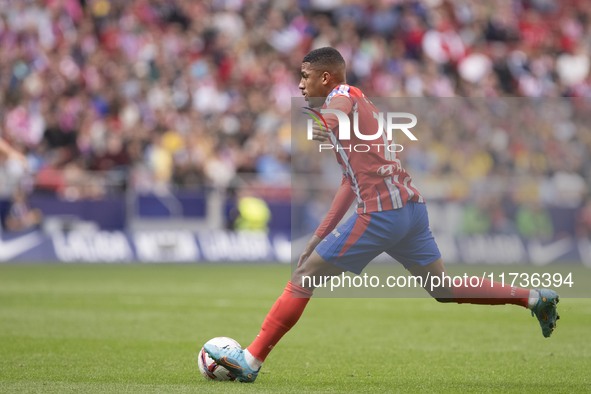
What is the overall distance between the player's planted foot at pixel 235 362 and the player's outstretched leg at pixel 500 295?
→ 1420mm

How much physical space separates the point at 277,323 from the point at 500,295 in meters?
1.69

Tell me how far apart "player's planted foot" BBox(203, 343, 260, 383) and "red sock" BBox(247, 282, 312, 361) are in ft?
0.46

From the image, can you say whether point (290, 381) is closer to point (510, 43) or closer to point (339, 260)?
point (339, 260)

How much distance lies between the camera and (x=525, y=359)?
405 inches

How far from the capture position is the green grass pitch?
8672 mm

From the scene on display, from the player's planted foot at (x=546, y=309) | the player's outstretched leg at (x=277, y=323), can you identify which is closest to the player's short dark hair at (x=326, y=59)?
the player's outstretched leg at (x=277, y=323)

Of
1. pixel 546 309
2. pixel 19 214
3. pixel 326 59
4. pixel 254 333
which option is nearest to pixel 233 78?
pixel 19 214

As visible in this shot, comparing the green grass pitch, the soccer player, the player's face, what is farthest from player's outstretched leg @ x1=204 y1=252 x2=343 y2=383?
the player's face

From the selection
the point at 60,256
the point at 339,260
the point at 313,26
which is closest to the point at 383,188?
the point at 339,260

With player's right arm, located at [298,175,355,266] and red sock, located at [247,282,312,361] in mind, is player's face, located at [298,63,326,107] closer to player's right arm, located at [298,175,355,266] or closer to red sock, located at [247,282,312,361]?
player's right arm, located at [298,175,355,266]

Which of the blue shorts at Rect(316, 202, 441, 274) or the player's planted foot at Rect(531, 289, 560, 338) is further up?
the blue shorts at Rect(316, 202, 441, 274)

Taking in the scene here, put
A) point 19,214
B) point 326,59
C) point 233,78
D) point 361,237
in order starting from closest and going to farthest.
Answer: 1. point 361,237
2. point 326,59
3. point 19,214
4. point 233,78

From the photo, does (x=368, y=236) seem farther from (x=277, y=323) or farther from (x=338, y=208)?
(x=277, y=323)

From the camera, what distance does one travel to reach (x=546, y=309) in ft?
28.0
